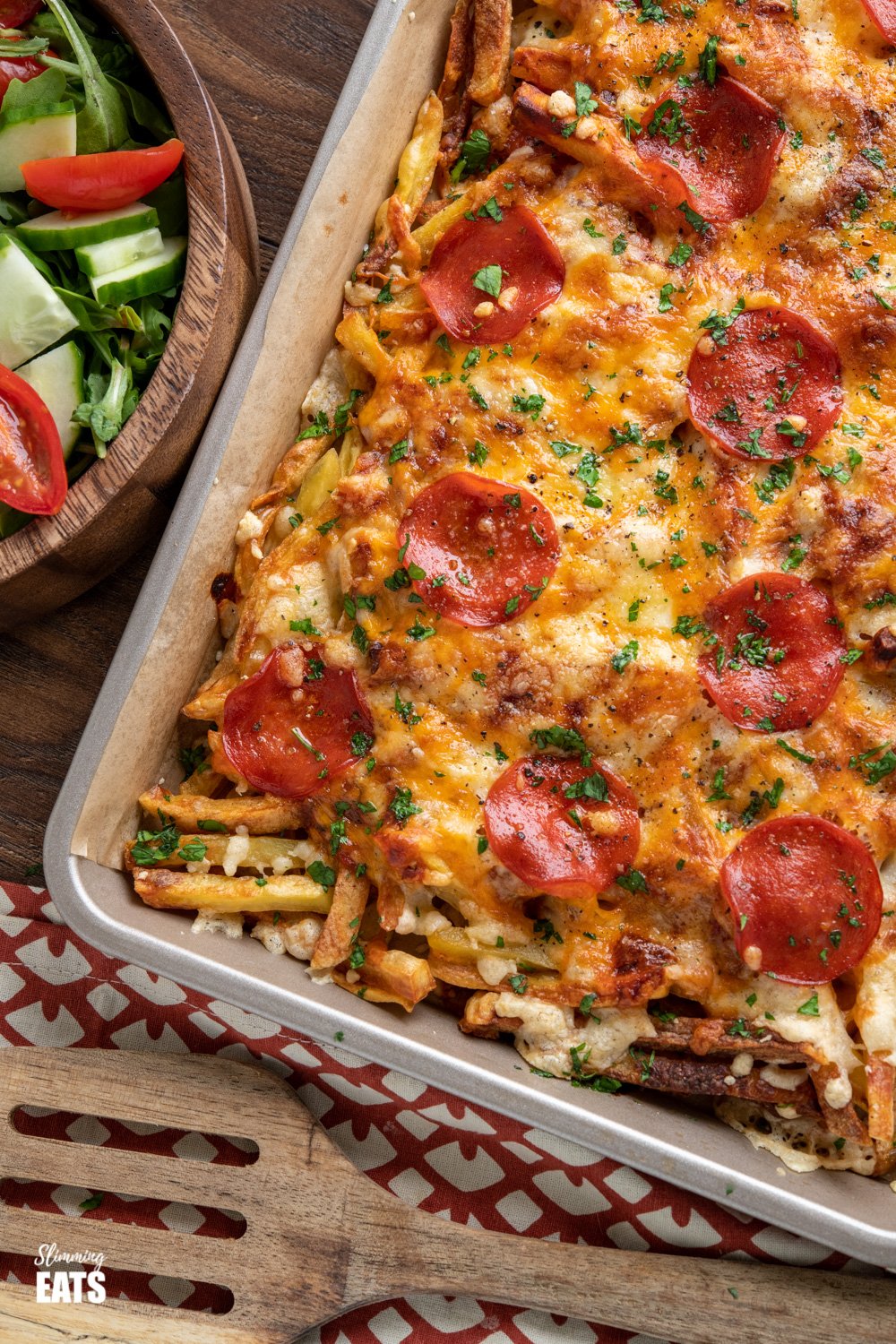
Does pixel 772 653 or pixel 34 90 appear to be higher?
pixel 34 90

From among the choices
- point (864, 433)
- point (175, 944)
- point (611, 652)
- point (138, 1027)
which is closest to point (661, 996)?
point (611, 652)

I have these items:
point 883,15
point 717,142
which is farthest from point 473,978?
point 883,15

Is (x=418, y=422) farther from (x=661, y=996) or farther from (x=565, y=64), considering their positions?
(x=661, y=996)

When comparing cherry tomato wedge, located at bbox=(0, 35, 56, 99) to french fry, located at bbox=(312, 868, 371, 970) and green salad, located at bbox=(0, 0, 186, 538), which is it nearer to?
green salad, located at bbox=(0, 0, 186, 538)

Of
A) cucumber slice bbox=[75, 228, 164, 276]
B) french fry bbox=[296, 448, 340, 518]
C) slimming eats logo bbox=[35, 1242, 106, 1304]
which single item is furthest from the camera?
slimming eats logo bbox=[35, 1242, 106, 1304]

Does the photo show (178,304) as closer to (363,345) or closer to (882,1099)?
(363,345)

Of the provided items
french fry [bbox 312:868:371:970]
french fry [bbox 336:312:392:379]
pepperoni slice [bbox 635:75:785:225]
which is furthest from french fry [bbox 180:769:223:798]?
pepperoni slice [bbox 635:75:785:225]
